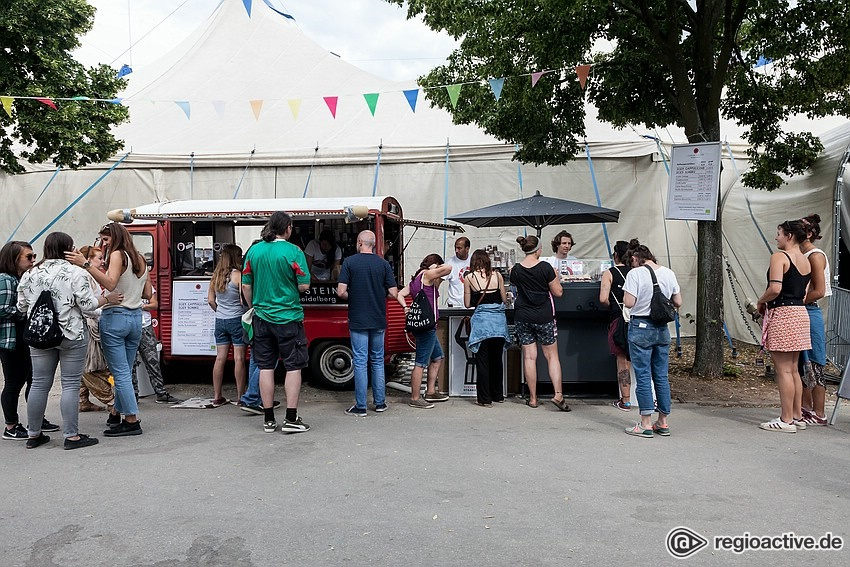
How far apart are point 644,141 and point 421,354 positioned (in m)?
7.17

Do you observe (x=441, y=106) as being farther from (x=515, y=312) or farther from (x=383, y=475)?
(x=383, y=475)

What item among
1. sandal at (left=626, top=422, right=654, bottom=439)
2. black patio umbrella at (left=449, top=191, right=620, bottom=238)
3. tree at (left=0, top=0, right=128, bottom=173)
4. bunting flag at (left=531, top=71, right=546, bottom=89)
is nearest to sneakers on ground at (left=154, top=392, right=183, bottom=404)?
black patio umbrella at (left=449, top=191, right=620, bottom=238)

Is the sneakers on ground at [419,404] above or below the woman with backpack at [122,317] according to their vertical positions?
below

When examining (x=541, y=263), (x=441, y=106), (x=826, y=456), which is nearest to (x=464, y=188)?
(x=441, y=106)

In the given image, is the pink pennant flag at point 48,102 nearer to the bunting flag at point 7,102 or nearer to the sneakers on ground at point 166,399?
the bunting flag at point 7,102

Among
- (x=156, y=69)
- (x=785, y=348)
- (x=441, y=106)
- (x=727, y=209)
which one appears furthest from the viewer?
(x=156, y=69)

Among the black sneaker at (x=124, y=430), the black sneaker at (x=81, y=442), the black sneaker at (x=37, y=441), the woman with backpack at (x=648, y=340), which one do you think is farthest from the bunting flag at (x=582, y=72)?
the black sneaker at (x=37, y=441)

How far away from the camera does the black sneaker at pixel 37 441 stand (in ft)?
17.6

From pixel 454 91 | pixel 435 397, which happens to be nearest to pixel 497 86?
pixel 454 91

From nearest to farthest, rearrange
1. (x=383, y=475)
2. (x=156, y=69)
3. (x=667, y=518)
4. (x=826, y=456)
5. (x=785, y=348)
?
(x=667, y=518) → (x=383, y=475) → (x=826, y=456) → (x=785, y=348) → (x=156, y=69)

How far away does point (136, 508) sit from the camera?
13.2ft

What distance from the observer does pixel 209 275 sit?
26.2ft

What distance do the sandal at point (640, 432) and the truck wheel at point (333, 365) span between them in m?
3.30

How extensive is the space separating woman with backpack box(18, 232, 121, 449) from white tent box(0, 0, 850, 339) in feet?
21.3
